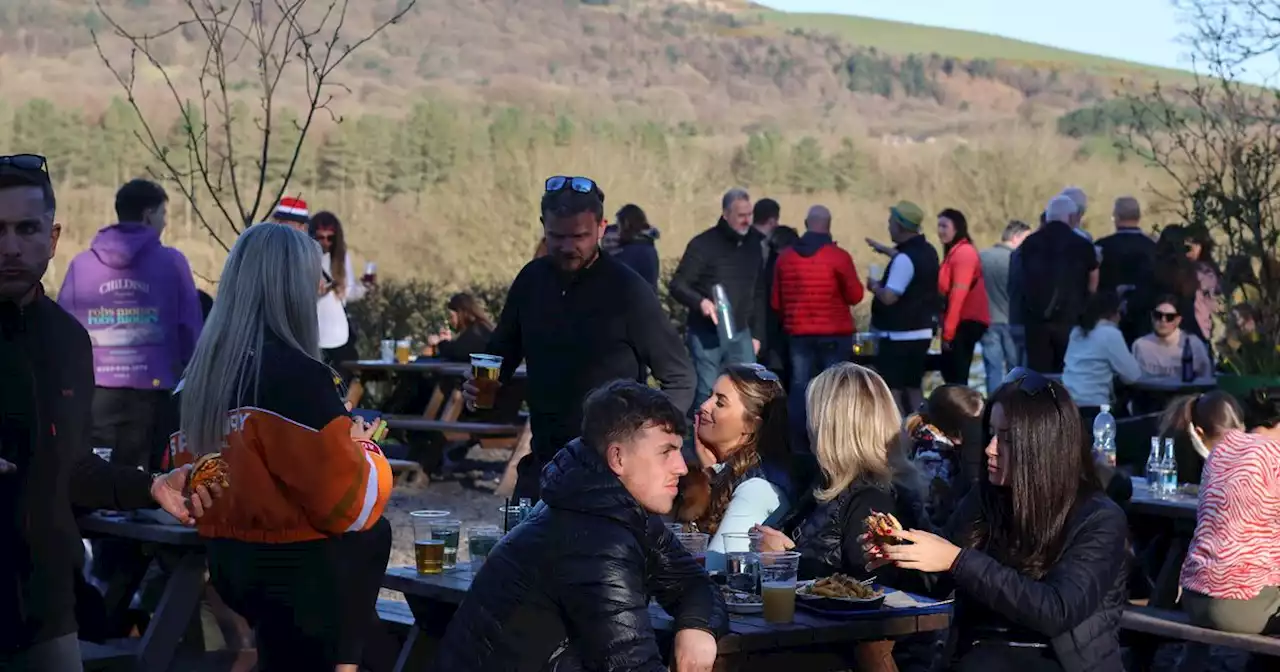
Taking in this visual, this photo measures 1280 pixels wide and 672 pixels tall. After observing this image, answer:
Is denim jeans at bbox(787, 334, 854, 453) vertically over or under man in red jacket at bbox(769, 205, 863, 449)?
under

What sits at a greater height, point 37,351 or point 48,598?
point 37,351

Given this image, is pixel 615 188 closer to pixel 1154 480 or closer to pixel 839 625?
pixel 1154 480

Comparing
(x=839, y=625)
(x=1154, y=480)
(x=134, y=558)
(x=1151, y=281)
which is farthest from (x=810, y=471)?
(x=1151, y=281)

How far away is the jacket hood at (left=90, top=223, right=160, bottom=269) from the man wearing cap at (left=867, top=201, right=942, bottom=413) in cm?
603

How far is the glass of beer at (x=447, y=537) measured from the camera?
17.0 ft

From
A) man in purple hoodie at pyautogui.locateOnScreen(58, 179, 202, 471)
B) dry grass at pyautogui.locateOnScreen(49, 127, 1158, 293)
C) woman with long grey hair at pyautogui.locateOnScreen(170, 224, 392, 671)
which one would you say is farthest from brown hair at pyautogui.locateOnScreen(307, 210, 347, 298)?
dry grass at pyautogui.locateOnScreen(49, 127, 1158, 293)

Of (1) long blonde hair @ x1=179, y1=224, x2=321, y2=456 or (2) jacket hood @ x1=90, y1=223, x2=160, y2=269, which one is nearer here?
(1) long blonde hair @ x1=179, y1=224, x2=321, y2=456

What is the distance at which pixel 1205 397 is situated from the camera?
24.2 feet

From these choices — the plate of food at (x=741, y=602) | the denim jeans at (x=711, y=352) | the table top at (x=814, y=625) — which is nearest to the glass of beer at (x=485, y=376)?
the table top at (x=814, y=625)

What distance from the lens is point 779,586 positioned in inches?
174

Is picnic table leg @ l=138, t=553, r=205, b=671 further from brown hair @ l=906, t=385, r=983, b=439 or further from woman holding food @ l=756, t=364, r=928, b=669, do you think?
brown hair @ l=906, t=385, r=983, b=439

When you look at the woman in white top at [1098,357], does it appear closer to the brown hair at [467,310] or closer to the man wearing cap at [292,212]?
the brown hair at [467,310]

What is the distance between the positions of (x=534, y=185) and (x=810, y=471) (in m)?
20.1

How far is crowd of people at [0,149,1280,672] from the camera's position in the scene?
346 centimetres
